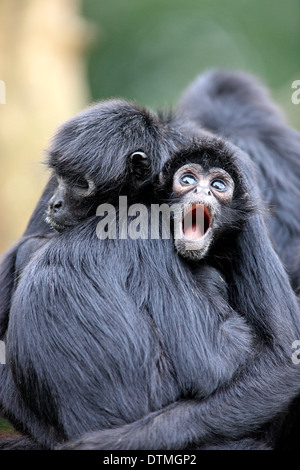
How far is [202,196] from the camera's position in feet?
Result: 17.4

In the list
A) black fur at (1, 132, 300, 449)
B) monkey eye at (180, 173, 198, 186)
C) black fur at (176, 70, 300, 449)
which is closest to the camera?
black fur at (1, 132, 300, 449)

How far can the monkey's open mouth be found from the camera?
17.3ft

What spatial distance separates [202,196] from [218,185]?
186 millimetres

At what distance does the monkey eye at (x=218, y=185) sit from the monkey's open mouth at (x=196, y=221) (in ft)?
0.65

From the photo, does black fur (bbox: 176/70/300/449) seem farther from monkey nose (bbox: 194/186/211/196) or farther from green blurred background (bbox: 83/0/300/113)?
green blurred background (bbox: 83/0/300/113)

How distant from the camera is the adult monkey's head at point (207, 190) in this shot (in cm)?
532

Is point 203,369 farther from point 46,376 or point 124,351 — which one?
point 46,376

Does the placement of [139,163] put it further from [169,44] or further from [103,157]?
[169,44]

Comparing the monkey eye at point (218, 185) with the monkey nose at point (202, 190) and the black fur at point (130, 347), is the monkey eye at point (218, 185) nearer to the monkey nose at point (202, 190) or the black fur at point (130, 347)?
the monkey nose at point (202, 190)

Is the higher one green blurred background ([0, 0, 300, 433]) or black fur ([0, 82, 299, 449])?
green blurred background ([0, 0, 300, 433])

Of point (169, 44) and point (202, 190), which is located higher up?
point (169, 44)

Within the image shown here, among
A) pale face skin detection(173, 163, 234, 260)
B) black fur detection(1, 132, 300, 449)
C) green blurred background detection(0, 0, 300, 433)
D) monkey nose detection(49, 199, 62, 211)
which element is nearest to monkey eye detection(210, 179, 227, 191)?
pale face skin detection(173, 163, 234, 260)

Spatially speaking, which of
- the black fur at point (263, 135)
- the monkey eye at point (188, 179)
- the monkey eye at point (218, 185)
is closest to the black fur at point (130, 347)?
the monkey eye at point (188, 179)

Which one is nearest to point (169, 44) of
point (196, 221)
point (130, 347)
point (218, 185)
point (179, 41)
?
point (179, 41)
